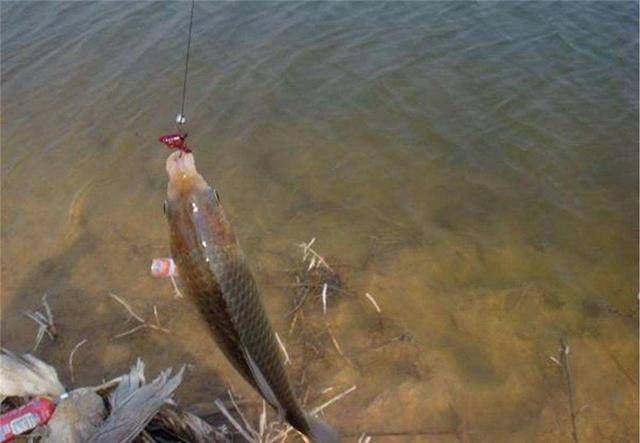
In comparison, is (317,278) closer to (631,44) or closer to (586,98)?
(586,98)

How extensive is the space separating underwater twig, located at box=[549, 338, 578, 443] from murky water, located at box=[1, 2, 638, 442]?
5cm

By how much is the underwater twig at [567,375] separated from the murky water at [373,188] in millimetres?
46

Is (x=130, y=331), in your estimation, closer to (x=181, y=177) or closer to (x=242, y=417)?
(x=242, y=417)

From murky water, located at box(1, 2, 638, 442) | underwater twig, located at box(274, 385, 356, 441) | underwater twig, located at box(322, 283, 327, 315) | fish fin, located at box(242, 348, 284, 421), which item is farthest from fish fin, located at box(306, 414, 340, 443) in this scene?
underwater twig, located at box(322, 283, 327, 315)

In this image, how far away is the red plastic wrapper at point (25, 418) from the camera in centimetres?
346

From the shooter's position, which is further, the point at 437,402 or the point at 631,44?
the point at 631,44

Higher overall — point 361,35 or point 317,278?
point 361,35

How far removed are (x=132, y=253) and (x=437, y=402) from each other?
311 centimetres

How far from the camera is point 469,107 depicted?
712 centimetres

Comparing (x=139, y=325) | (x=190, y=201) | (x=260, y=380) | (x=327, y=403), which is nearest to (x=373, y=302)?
(x=327, y=403)

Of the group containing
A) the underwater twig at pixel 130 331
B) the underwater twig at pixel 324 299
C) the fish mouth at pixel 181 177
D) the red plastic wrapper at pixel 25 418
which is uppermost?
the fish mouth at pixel 181 177

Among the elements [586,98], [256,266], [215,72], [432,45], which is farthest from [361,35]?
[256,266]

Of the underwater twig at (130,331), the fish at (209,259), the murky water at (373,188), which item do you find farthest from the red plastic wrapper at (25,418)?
the fish at (209,259)

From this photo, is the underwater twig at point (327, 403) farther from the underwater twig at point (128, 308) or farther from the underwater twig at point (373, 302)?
the underwater twig at point (128, 308)
